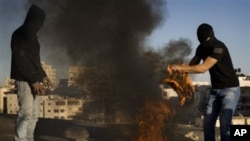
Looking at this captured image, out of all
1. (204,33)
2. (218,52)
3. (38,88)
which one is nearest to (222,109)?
(218,52)

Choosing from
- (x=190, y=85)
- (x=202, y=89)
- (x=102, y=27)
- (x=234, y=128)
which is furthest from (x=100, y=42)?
(x=202, y=89)

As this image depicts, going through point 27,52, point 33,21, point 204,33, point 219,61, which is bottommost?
point 219,61

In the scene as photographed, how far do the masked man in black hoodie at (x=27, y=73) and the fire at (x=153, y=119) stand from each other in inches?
208

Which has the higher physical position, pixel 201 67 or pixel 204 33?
pixel 204 33

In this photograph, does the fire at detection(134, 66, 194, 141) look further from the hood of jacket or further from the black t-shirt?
the hood of jacket

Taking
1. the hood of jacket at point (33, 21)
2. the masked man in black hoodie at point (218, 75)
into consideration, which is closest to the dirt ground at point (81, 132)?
the hood of jacket at point (33, 21)

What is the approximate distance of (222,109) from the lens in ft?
18.1

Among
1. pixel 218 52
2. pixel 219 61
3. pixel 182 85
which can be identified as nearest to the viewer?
pixel 218 52

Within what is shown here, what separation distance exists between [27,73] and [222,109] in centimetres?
249

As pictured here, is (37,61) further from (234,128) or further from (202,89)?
(202,89)

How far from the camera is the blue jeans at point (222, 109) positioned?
544cm

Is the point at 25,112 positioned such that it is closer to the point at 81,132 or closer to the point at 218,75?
the point at 218,75

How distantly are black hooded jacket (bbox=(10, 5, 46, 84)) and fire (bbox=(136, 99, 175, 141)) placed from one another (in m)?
5.36

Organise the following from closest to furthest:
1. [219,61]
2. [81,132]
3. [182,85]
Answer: [219,61], [182,85], [81,132]
